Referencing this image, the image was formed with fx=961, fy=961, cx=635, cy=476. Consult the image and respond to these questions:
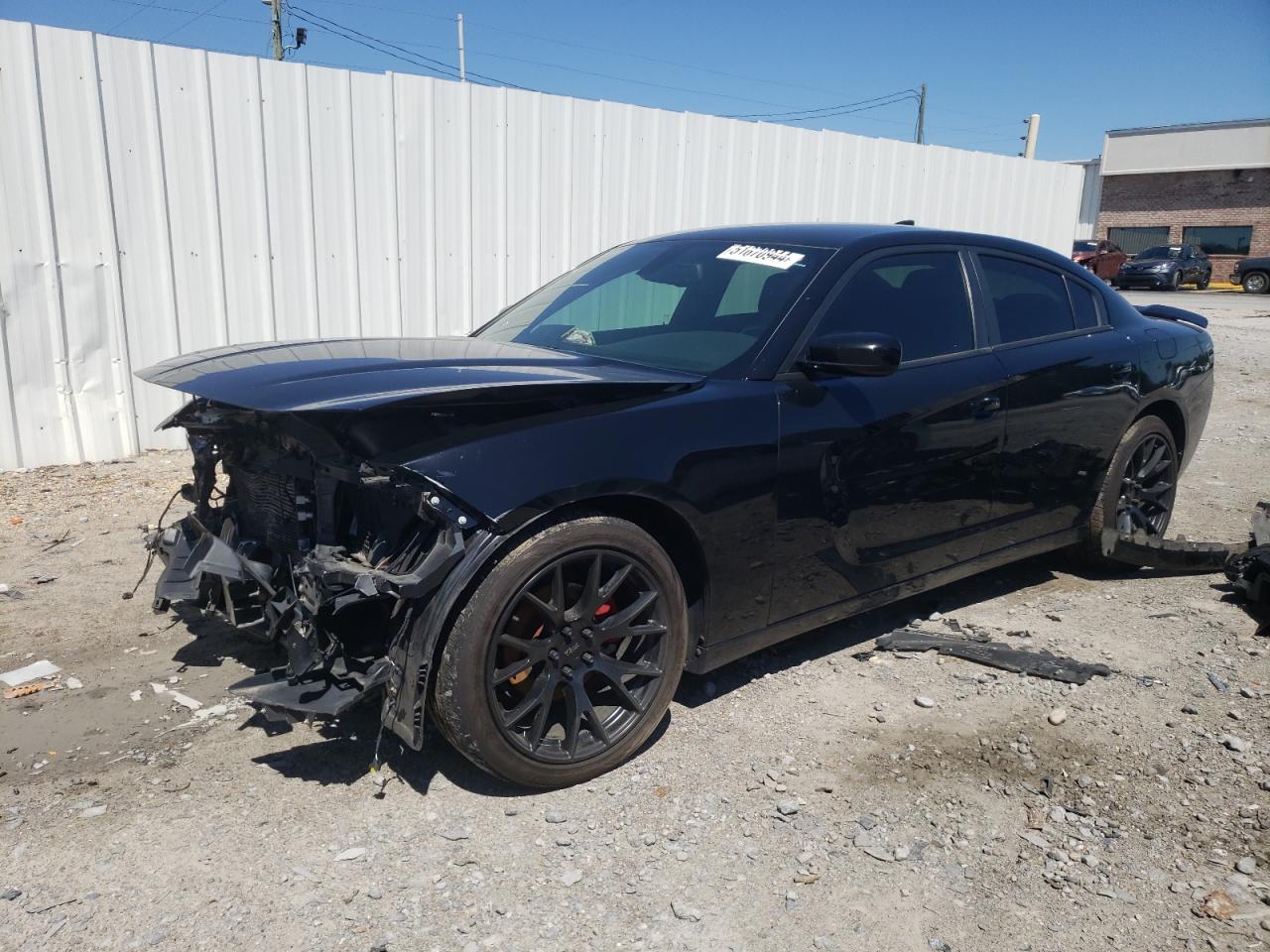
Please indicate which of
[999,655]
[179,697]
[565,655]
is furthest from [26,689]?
[999,655]

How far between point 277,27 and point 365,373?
102 ft

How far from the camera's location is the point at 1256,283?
107 ft

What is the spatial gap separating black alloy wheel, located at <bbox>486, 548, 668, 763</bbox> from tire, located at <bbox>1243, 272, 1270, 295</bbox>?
36623 mm

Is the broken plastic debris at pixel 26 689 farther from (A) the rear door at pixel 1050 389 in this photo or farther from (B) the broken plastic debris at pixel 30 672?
(A) the rear door at pixel 1050 389

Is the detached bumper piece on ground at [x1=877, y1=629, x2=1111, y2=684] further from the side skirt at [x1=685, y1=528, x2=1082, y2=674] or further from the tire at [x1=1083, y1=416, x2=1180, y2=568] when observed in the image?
the tire at [x1=1083, y1=416, x2=1180, y2=568]

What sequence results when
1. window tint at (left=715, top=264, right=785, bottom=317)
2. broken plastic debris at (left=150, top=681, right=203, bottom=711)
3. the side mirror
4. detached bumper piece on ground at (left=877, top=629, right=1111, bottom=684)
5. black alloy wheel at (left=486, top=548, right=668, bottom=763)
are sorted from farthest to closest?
1. detached bumper piece on ground at (left=877, top=629, right=1111, bottom=684)
2. window tint at (left=715, top=264, right=785, bottom=317)
3. broken plastic debris at (left=150, top=681, right=203, bottom=711)
4. the side mirror
5. black alloy wheel at (left=486, top=548, right=668, bottom=763)

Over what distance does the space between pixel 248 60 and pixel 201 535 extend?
5181 millimetres

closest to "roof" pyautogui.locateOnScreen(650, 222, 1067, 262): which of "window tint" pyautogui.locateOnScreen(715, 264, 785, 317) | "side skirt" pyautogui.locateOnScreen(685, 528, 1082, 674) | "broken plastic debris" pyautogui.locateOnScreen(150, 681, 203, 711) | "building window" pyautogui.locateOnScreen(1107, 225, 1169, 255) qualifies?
"window tint" pyautogui.locateOnScreen(715, 264, 785, 317)

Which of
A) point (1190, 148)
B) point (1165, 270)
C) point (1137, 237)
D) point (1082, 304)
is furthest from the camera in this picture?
point (1137, 237)

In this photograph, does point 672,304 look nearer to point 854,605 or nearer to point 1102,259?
point 854,605

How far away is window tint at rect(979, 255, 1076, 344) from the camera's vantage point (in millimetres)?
4203

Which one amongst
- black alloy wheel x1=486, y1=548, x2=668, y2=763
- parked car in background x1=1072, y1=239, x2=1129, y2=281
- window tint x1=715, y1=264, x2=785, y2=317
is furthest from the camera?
parked car in background x1=1072, y1=239, x2=1129, y2=281

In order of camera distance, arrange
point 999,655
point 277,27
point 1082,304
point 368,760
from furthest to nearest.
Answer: point 277,27 < point 1082,304 < point 999,655 < point 368,760

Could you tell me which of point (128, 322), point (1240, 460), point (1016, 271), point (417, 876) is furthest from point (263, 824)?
point (1240, 460)
